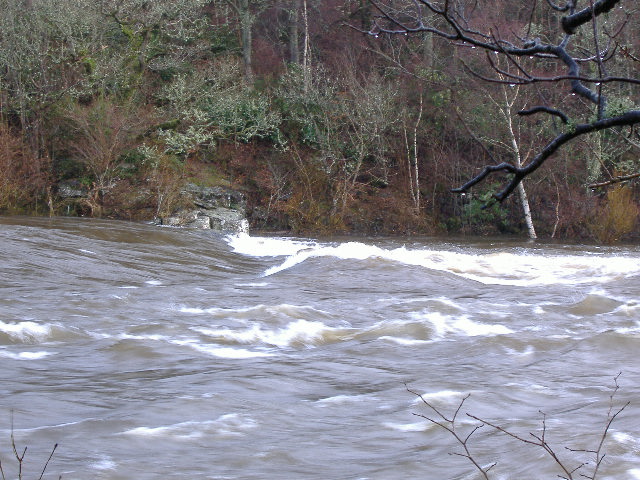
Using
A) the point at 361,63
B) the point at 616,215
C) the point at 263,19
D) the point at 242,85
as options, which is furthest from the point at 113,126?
the point at 616,215

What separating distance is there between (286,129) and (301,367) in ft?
77.5

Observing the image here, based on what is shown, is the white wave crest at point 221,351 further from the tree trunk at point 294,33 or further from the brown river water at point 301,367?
the tree trunk at point 294,33

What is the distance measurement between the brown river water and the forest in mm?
11286

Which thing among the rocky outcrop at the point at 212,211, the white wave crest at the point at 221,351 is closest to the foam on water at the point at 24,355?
the white wave crest at the point at 221,351

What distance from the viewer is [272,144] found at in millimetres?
29609

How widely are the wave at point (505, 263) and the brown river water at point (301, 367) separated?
11.5 inches

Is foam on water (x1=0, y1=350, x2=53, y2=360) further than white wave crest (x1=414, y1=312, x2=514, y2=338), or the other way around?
white wave crest (x1=414, y1=312, x2=514, y2=338)

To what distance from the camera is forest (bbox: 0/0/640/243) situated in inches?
958

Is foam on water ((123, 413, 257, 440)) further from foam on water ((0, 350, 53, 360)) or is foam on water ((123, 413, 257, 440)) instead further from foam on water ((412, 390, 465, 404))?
foam on water ((0, 350, 53, 360))

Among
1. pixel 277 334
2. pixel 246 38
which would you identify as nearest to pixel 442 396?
pixel 277 334

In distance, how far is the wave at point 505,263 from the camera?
13914 mm

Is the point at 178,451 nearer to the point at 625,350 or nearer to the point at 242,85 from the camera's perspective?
the point at 625,350

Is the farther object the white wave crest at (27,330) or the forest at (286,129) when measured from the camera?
the forest at (286,129)

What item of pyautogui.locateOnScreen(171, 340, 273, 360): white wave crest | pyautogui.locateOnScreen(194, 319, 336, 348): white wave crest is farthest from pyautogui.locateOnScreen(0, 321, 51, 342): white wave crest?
pyautogui.locateOnScreen(194, 319, 336, 348): white wave crest
